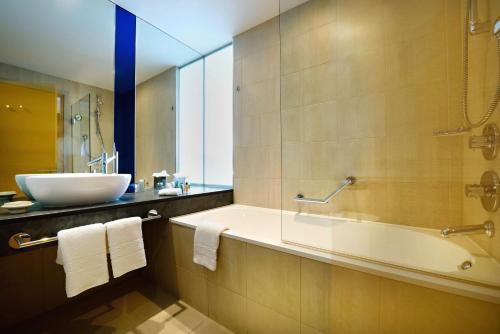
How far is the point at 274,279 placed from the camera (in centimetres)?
113

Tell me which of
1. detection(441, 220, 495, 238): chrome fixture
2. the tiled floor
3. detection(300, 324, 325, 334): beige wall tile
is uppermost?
detection(441, 220, 495, 238): chrome fixture

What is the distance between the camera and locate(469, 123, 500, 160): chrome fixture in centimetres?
94

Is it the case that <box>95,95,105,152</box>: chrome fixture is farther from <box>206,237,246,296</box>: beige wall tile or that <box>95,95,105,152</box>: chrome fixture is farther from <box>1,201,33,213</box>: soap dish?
<box>206,237,246,296</box>: beige wall tile

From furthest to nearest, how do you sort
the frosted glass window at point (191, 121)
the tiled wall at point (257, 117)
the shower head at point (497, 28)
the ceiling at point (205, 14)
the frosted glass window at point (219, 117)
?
the frosted glass window at point (191, 121), the frosted glass window at point (219, 117), the tiled wall at point (257, 117), the ceiling at point (205, 14), the shower head at point (497, 28)

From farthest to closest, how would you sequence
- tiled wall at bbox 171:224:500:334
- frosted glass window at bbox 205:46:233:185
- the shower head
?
frosted glass window at bbox 205:46:233:185 → the shower head → tiled wall at bbox 171:224:500:334

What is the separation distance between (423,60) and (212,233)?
1.80 metres

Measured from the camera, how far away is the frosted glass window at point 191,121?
2.69 meters

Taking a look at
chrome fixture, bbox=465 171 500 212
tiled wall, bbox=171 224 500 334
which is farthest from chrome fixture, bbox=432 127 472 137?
tiled wall, bbox=171 224 500 334

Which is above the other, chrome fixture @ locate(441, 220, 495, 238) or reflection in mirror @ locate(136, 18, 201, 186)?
reflection in mirror @ locate(136, 18, 201, 186)

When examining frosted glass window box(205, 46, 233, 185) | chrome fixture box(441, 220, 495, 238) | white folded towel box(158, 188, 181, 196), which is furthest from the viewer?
frosted glass window box(205, 46, 233, 185)

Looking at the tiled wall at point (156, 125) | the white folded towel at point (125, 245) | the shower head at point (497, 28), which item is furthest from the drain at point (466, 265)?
the tiled wall at point (156, 125)

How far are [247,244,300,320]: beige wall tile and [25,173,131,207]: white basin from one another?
99 centimetres

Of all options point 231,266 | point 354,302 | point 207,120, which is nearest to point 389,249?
point 354,302

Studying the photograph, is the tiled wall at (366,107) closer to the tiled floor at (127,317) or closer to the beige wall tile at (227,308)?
the beige wall tile at (227,308)
